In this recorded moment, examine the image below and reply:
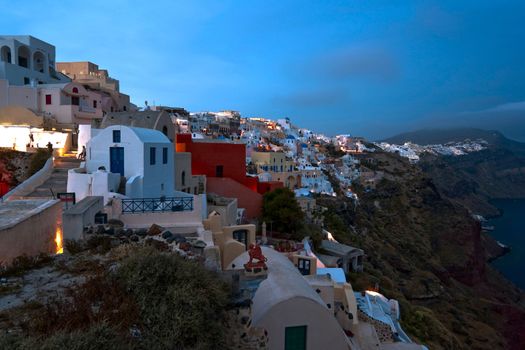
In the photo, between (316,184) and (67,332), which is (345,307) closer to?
(67,332)

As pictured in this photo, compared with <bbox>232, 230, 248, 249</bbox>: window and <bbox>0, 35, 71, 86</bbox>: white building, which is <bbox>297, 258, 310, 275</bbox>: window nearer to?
<bbox>232, 230, 248, 249</bbox>: window

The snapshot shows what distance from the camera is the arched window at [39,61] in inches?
1464

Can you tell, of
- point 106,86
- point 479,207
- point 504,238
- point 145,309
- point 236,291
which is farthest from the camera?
point 479,207

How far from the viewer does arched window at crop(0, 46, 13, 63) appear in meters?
34.1

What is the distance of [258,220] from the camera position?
2441cm

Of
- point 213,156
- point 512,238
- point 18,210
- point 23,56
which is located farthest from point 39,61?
point 512,238

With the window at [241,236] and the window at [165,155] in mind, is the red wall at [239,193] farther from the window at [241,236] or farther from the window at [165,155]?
the window at [241,236]

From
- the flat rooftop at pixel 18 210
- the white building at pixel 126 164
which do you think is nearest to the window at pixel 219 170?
the white building at pixel 126 164

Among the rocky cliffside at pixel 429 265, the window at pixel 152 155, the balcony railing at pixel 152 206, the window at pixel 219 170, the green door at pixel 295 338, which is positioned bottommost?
the rocky cliffside at pixel 429 265

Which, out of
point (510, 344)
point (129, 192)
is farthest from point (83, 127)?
point (510, 344)

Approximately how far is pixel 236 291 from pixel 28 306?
3.81m

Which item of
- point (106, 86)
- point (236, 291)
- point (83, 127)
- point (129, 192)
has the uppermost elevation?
point (106, 86)

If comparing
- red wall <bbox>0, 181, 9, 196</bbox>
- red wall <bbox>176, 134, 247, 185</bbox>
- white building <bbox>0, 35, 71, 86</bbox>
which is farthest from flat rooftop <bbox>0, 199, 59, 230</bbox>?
white building <bbox>0, 35, 71, 86</bbox>

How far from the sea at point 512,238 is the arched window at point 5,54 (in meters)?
75.8
